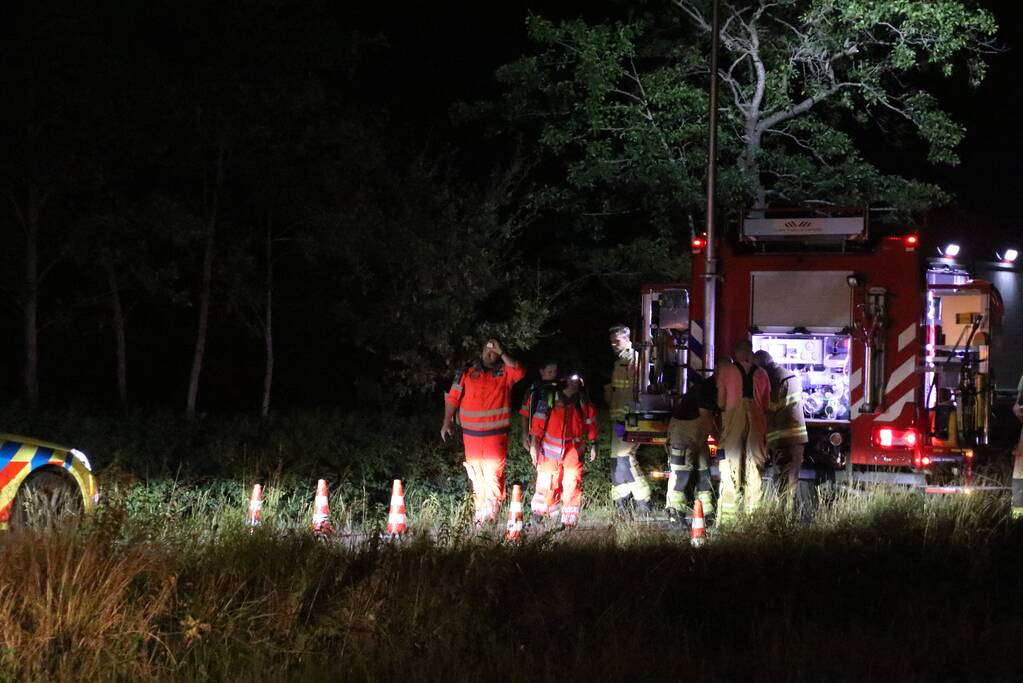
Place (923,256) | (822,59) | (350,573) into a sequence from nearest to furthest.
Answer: (350,573)
(923,256)
(822,59)

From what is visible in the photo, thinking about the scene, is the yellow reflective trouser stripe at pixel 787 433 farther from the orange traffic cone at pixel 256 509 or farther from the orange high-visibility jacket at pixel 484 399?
the orange traffic cone at pixel 256 509

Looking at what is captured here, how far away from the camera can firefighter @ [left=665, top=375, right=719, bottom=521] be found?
491 inches

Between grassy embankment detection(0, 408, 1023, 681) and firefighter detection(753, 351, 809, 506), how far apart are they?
9.93 ft

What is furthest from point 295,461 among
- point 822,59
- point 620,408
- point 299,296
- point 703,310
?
point 822,59

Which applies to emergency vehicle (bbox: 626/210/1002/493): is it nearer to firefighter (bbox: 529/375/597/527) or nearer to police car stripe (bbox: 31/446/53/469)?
firefighter (bbox: 529/375/597/527)

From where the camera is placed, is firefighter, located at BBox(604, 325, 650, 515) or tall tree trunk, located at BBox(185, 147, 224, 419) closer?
firefighter, located at BBox(604, 325, 650, 515)

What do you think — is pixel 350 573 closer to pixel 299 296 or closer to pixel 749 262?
pixel 749 262

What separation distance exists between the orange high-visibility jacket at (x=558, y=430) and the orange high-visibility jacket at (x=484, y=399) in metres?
0.59

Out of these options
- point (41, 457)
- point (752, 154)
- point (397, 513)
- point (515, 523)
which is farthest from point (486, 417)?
point (752, 154)

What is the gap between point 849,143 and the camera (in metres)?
21.6

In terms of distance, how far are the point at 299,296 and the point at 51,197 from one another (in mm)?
5825

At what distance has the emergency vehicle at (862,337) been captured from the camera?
12875 mm

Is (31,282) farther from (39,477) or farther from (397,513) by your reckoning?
(397,513)

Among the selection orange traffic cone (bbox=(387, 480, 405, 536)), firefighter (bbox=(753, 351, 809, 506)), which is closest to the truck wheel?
orange traffic cone (bbox=(387, 480, 405, 536))
